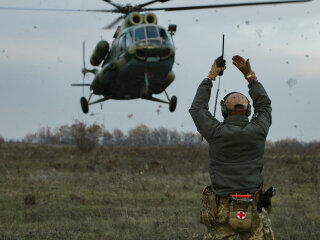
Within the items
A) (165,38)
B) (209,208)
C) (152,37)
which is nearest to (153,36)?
(152,37)

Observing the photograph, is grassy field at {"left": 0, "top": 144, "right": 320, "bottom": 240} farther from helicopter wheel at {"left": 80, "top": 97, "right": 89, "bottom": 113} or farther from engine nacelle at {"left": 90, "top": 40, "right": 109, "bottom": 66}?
engine nacelle at {"left": 90, "top": 40, "right": 109, "bottom": 66}

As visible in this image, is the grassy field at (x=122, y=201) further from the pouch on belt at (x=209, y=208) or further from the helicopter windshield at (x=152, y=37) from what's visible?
the helicopter windshield at (x=152, y=37)

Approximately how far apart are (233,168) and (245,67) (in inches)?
39.1

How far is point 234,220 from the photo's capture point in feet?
12.1

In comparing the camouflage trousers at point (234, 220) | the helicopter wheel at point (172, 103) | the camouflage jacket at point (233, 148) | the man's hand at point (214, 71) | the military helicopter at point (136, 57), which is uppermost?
the military helicopter at point (136, 57)

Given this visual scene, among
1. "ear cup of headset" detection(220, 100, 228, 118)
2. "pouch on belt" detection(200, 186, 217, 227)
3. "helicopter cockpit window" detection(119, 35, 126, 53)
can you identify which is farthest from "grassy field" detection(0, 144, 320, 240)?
"helicopter cockpit window" detection(119, 35, 126, 53)

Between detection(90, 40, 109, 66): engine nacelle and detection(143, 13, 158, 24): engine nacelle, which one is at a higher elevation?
detection(143, 13, 158, 24): engine nacelle

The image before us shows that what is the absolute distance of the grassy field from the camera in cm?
827

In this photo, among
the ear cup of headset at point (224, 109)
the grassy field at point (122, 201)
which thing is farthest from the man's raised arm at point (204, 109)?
Result: the grassy field at point (122, 201)

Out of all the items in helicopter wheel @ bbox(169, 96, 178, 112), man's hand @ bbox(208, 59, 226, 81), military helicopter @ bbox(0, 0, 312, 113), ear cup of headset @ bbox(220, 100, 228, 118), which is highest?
military helicopter @ bbox(0, 0, 312, 113)

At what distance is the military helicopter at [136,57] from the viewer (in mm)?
13992

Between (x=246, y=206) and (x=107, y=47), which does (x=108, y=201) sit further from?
(x=246, y=206)

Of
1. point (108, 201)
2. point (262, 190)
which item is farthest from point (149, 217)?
point (262, 190)

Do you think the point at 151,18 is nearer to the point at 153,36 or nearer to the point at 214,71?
the point at 153,36
